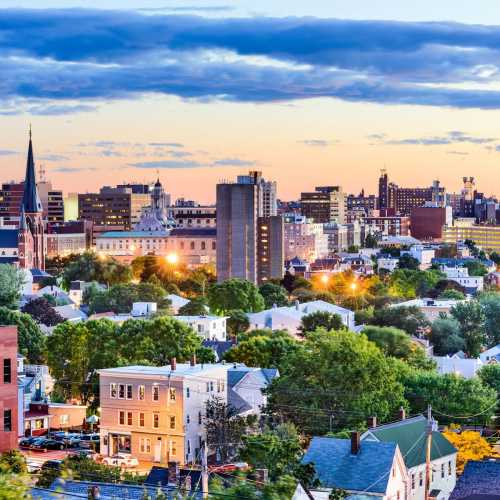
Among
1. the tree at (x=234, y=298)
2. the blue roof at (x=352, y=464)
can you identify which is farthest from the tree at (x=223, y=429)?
the tree at (x=234, y=298)

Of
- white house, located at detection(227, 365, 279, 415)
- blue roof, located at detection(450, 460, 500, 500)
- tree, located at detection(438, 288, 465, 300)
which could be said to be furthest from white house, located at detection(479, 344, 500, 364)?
blue roof, located at detection(450, 460, 500, 500)

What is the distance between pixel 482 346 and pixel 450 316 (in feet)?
28.6

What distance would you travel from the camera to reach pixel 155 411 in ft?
210

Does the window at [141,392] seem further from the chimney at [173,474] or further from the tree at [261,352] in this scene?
the chimney at [173,474]

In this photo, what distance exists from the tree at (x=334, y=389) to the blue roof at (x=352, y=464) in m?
15.1

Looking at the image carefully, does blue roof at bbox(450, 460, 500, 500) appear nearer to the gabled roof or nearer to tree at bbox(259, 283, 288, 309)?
the gabled roof

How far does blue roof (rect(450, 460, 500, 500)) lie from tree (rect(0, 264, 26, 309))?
9320 centimetres

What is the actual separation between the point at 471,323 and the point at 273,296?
41.7 m

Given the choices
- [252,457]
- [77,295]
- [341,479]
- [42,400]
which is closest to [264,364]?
[42,400]

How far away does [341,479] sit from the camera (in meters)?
43.2

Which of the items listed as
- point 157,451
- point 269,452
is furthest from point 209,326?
point 269,452

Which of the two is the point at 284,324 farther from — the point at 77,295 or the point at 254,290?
the point at 77,295

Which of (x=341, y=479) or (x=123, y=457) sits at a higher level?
(x=341, y=479)

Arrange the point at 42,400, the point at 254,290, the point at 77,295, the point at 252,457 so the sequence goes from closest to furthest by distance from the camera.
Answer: the point at 252,457
the point at 42,400
the point at 254,290
the point at 77,295
